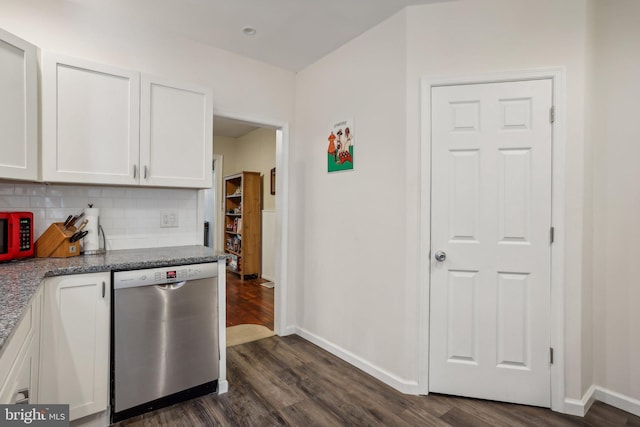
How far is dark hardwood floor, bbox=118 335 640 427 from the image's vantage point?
1860 mm

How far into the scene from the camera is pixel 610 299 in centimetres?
205

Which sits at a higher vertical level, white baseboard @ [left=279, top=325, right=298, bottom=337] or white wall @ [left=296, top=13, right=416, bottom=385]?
white wall @ [left=296, top=13, right=416, bottom=385]

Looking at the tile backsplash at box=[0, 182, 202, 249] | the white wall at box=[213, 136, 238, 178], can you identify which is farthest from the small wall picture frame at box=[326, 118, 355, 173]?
the white wall at box=[213, 136, 238, 178]

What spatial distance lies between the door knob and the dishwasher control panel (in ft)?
4.85

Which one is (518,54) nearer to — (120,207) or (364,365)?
(364,365)

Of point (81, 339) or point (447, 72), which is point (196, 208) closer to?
point (81, 339)

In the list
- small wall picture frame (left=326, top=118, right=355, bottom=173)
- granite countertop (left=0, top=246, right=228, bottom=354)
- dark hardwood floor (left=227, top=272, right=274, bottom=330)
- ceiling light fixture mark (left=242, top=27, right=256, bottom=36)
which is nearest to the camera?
granite countertop (left=0, top=246, right=228, bottom=354)

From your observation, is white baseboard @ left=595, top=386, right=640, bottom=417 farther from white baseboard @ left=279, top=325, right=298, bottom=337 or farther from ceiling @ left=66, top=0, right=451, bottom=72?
ceiling @ left=66, top=0, right=451, bottom=72

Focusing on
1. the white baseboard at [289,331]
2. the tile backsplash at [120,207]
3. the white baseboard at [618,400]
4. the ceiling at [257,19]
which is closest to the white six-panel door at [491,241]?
the white baseboard at [618,400]

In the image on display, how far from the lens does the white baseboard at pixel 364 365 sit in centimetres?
216

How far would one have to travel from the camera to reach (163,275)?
1899 millimetres

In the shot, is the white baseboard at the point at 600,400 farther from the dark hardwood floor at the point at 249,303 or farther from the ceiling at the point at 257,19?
the ceiling at the point at 257,19

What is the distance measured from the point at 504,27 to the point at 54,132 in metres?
2.82

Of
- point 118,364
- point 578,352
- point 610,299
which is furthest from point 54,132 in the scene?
point 610,299
